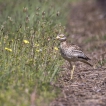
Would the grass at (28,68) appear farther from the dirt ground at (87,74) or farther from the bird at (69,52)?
the dirt ground at (87,74)

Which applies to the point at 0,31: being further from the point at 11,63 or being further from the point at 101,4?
the point at 101,4

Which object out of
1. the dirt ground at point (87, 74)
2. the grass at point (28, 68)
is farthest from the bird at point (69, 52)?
the dirt ground at point (87, 74)

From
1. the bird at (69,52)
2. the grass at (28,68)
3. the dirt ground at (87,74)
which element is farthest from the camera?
the bird at (69,52)

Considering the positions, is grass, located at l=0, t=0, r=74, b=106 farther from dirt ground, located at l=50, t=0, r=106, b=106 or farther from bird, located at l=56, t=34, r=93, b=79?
dirt ground, located at l=50, t=0, r=106, b=106

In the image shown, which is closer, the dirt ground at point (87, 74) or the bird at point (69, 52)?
the dirt ground at point (87, 74)

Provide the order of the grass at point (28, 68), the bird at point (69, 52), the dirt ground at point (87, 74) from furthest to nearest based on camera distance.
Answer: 1. the bird at point (69, 52)
2. the dirt ground at point (87, 74)
3. the grass at point (28, 68)

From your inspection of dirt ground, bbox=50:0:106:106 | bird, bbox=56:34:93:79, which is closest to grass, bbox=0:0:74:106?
bird, bbox=56:34:93:79

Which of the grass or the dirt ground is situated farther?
the dirt ground

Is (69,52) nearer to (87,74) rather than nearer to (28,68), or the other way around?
(87,74)

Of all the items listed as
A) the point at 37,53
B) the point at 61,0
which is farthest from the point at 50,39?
the point at 61,0

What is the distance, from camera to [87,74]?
26.7ft

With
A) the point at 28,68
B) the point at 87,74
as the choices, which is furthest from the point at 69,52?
the point at 28,68

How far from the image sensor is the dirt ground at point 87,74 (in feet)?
20.9

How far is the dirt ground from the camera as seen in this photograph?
6375mm
